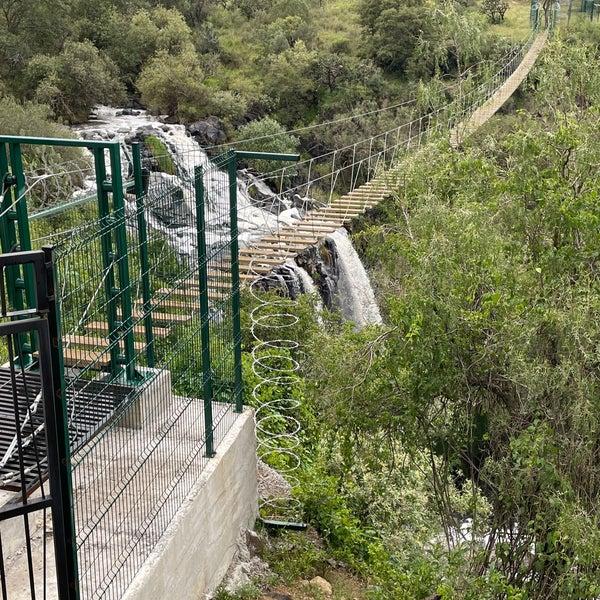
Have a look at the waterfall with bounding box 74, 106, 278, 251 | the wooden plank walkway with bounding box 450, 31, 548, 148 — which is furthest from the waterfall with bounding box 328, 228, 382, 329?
the wooden plank walkway with bounding box 450, 31, 548, 148

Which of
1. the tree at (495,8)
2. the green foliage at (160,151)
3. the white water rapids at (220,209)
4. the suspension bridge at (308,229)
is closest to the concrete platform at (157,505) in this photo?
the white water rapids at (220,209)

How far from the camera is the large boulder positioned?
59.0ft

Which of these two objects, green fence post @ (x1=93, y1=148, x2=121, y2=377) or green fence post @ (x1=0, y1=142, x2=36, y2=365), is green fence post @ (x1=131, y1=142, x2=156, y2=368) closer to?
green fence post @ (x1=93, y1=148, x2=121, y2=377)

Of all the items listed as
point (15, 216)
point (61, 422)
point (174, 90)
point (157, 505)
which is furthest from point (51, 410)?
point (174, 90)

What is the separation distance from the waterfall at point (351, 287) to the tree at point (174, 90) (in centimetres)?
771

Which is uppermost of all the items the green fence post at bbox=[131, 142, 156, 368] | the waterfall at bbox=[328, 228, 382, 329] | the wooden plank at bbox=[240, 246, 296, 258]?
the green fence post at bbox=[131, 142, 156, 368]

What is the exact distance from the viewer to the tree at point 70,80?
17.3 meters

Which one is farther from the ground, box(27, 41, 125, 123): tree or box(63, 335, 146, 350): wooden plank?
box(27, 41, 125, 123): tree

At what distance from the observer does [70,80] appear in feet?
58.1

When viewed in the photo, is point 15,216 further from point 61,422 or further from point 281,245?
point 281,245

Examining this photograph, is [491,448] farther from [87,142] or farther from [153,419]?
[87,142]

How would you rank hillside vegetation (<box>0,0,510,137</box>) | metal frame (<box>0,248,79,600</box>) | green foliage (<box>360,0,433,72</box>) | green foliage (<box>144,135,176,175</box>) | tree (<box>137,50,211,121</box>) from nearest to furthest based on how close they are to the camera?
metal frame (<box>0,248,79,600</box>), green foliage (<box>144,135,176,175</box>), hillside vegetation (<box>0,0,510,137</box>), tree (<box>137,50,211,121</box>), green foliage (<box>360,0,433,72</box>)

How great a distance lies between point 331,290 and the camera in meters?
12.6

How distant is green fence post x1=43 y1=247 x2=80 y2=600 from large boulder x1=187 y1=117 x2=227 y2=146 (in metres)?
16.1
